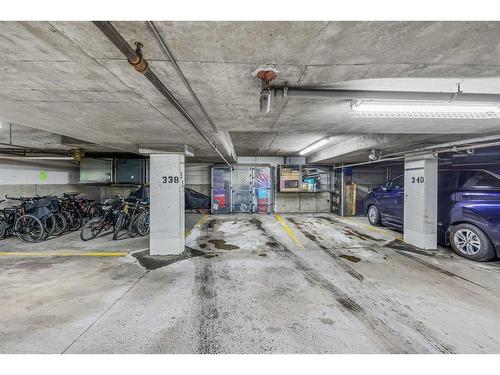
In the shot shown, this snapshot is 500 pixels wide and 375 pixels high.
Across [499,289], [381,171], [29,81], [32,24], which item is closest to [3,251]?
[29,81]

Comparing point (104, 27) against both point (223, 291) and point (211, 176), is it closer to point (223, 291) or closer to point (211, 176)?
Answer: point (223, 291)

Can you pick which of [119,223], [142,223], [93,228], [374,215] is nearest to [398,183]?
[374,215]

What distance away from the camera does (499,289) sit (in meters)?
2.90

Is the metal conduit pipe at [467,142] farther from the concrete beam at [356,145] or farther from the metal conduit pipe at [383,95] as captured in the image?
the metal conduit pipe at [383,95]

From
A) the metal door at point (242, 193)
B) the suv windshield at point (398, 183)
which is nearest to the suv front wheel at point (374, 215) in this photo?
the suv windshield at point (398, 183)

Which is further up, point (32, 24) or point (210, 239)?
point (32, 24)

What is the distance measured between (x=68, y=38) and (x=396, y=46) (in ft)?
6.64

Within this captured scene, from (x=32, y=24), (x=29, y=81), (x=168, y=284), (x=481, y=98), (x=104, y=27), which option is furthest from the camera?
(x=168, y=284)

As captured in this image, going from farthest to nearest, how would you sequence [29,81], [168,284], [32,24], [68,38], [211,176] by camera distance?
1. [211,176]
2. [168,284]
3. [29,81]
4. [68,38]
5. [32,24]

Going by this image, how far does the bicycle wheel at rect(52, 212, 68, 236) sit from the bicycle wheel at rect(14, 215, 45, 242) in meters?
0.39

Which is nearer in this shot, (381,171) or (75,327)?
(75,327)

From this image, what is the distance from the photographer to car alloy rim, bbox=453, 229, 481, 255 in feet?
13.0

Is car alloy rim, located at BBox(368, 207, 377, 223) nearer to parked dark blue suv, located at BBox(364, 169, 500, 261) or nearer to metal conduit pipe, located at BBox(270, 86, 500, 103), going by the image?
parked dark blue suv, located at BBox(364, 169, 500, 261)

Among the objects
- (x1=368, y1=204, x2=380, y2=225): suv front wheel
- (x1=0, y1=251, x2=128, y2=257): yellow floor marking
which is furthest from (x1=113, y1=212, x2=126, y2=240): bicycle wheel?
(x1=368, y1=204, x2=380, y2=225): suv front wheel
